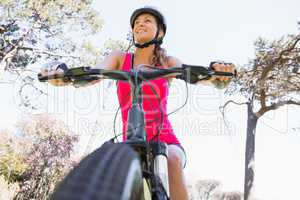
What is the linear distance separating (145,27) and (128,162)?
133cm

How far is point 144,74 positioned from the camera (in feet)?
4.89

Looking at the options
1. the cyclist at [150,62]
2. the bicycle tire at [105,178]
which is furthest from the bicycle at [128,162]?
the cyclist at [150,62]

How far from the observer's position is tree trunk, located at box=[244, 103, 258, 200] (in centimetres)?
995

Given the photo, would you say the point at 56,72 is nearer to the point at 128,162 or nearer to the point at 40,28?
the point at 128,162

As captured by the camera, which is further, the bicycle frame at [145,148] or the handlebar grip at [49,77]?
the handlebar grip at [49,77]

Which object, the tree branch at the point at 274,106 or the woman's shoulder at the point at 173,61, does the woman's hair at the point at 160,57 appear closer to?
the woman's shoulder at the point at 173,61

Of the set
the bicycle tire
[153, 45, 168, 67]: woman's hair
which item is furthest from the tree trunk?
the bicycle tire

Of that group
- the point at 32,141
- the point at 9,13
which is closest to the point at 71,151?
the point at 32,141

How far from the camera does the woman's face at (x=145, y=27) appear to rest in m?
2.17

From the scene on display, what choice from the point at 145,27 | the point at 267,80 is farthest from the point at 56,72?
the point at 267,80

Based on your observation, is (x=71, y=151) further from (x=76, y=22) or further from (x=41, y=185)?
(x=76, y=22)

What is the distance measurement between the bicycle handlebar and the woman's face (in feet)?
2.11

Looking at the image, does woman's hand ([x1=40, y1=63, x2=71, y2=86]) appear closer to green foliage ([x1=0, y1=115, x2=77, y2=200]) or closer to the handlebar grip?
the handlebar grip

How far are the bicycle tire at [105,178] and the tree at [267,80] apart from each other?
8876mm
